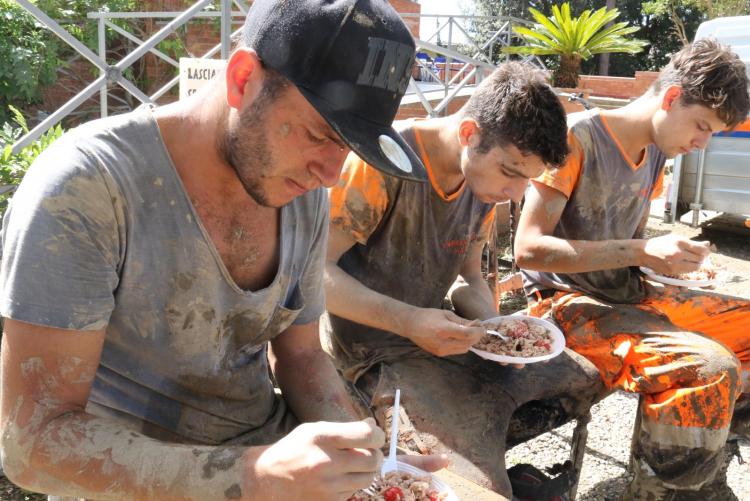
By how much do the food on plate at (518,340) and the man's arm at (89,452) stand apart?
136 centimetres

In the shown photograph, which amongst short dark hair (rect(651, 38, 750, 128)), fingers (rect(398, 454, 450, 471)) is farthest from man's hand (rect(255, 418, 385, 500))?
short dark hair (rect(651, 38, 750, 128))

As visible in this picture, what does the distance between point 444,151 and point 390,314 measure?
2.36 feet

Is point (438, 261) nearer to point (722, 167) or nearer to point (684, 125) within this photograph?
point (684, 125)

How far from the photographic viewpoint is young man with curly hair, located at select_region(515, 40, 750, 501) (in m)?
2.71

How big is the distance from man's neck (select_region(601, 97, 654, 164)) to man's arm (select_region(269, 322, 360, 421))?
204 cm

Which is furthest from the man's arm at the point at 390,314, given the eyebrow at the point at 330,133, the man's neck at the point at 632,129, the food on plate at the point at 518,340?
the man's neck at the point at 632,129

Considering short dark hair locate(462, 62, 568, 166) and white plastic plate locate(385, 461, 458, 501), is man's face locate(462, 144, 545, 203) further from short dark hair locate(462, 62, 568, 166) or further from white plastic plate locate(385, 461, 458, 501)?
white plastic plate locate(385, 461, 458, 501)

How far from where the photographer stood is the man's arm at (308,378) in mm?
1923

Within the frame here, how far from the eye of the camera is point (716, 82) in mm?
3119

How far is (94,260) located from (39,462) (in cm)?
42

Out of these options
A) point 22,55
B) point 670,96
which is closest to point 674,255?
point 670,96

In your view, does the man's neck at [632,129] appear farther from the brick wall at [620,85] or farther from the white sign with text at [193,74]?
the brick wall at [620,85]

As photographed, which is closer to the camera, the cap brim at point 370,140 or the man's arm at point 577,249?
the cap brim at point 370,140

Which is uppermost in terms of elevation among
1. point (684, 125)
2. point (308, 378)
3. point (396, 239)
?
point (684, 125)
